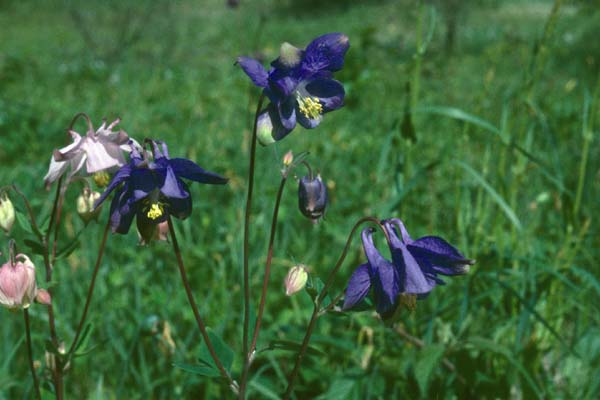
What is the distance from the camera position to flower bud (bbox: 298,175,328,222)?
1.21 meters

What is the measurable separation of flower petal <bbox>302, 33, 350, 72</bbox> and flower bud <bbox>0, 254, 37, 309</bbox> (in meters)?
0.71

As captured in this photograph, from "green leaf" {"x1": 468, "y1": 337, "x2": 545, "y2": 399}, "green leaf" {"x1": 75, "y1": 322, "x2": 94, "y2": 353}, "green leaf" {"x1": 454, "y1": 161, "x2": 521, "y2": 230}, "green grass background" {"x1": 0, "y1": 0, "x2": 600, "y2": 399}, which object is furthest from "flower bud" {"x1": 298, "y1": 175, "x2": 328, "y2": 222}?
"green leaf" {"x1": 454, "y1": 161, "x2": 521, "y2": 230}

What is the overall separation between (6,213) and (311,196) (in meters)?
0.69

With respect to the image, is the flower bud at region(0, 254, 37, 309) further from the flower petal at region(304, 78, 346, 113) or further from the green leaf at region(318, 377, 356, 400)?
the green leaf at region(318, 377, 356, 400)

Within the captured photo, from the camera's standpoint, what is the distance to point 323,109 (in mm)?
1232

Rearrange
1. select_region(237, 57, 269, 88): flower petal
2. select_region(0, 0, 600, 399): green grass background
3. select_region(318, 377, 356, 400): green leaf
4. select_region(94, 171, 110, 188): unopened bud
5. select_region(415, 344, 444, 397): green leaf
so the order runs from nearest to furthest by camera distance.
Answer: select_region(237, 57, 269, 88): flower petal < select_region(94, 171, 110, 188): unopened bud < select_region(415, 344, 444, 397): green leaf < select_region(318, 377, 356, 400): green leaf < select_region(0, 0, 600, 399): green grass background

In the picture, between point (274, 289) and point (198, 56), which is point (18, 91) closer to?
point (198, 56)

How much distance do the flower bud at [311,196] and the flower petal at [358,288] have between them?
0.17m

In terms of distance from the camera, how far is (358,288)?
1.12 metres

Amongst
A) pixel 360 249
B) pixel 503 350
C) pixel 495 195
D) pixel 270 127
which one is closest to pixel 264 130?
pixel 270 127

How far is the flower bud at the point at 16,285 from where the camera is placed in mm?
1184

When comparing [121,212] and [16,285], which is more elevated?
[121,212]

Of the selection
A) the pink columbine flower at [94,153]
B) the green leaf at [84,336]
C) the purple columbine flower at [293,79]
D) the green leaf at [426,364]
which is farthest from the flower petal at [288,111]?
the green leaf at [426,364]

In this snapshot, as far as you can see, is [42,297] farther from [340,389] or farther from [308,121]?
[340,389]
